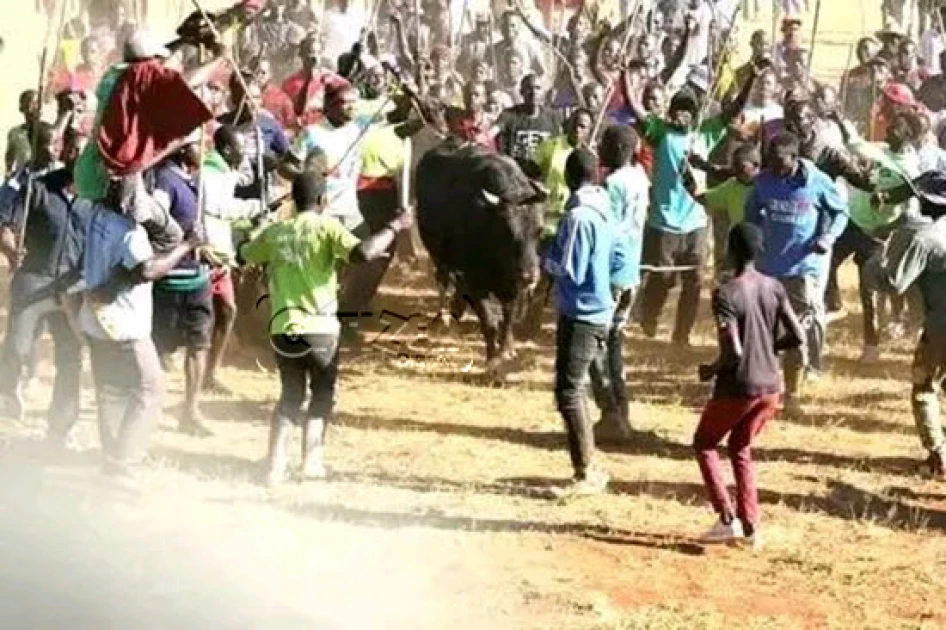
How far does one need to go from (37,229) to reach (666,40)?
10.0m

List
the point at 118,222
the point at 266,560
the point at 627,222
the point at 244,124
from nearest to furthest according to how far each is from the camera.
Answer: the point at 266,560 → the point at 118,222 → the point at 627,222 → the point at 244,124

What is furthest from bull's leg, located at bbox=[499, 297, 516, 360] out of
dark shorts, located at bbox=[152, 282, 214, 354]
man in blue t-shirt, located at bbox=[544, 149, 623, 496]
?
man in blue t-shirt, located at bbox=[544, 149, 623, 496]

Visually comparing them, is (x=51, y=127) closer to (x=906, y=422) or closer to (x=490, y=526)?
(x=490, y=526)

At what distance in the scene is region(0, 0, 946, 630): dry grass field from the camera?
25.9 ft

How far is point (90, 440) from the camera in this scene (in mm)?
10828

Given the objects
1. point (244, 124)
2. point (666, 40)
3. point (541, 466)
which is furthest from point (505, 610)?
point (666, 40)

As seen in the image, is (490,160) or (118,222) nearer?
(118,222)

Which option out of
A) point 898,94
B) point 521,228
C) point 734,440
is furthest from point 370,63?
point 734,440

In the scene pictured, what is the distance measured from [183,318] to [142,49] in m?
2.18

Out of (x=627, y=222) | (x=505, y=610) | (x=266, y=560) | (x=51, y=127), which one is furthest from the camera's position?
(x=51, y=127)

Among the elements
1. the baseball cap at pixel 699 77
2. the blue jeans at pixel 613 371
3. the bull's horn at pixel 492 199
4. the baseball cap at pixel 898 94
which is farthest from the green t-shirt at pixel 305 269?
the baseball cap at pixel 699 77

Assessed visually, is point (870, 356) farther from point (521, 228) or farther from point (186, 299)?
point (186, 299)

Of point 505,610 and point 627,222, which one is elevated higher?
point 627,222

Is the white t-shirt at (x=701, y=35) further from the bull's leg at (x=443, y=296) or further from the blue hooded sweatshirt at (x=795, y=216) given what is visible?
the blue hooded sweatshirt at (x=795, y=216)
